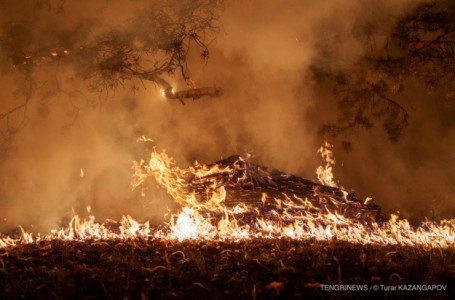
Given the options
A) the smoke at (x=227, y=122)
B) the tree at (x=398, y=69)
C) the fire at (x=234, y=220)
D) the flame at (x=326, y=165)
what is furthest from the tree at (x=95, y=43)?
the flame at (x=326, y=165)

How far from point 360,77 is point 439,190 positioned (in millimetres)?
4164

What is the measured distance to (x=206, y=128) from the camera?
876cm

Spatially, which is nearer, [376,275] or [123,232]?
[376,275]

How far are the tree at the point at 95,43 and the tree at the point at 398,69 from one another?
3.12 metres

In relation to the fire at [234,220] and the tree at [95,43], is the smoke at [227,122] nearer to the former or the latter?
the tree at [95,43]

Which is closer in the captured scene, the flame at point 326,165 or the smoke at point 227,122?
the smoke at point 227,122

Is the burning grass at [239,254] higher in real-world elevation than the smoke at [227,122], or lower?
lower

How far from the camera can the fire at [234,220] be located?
18.4ft

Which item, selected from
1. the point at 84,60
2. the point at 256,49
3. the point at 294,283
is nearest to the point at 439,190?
the point at 256,49

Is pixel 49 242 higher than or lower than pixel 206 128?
lower

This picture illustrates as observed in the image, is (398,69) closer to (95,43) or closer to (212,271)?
(212,271)

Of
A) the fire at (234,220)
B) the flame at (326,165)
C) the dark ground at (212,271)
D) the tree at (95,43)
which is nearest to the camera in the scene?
the dark ground at (212,271)

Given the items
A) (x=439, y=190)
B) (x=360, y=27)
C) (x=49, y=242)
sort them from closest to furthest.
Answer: (x=49, y=242) → (x=360, y=27) → (x=439, y=190)

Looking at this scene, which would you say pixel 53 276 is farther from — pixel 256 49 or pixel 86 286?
pixel 256 49
